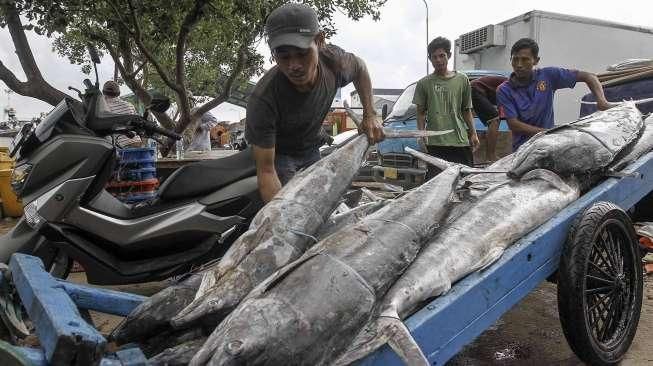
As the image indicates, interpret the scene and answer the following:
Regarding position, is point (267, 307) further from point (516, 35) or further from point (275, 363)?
point (516, 35)

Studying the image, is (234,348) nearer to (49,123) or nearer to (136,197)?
(49,123)

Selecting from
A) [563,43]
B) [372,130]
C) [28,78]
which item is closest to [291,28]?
[372,130]

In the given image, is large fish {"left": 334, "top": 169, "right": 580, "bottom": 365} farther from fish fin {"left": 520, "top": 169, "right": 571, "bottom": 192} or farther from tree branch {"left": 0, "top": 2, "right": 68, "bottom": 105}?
tree branch {"left": 0, "top": 2, "right": 68, "bottom": 105}

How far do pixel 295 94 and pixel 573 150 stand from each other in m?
1.50

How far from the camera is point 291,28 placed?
2.54m

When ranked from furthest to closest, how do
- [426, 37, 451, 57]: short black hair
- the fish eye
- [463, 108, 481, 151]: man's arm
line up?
[463, 108, 481, 151]: man's arm → [426, 37, 451, 57]: short black hair → the fish eye

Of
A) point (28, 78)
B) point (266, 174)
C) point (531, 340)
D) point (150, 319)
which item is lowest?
point (531, 340)

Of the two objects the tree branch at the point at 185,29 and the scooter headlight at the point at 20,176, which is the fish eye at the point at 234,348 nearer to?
the scooter headlight at the point at 20,176

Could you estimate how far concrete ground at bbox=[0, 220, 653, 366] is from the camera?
2804 millimetres

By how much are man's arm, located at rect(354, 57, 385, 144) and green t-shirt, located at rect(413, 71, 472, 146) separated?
1927 mm

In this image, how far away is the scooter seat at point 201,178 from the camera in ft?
11.2

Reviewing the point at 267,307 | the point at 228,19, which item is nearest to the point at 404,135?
the point at 267,307

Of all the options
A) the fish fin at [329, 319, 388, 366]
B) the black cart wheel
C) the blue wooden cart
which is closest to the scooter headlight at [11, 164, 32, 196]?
the blue wooden cart

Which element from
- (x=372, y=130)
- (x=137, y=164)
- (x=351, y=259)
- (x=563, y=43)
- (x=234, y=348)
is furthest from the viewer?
(x=563, y=43)
